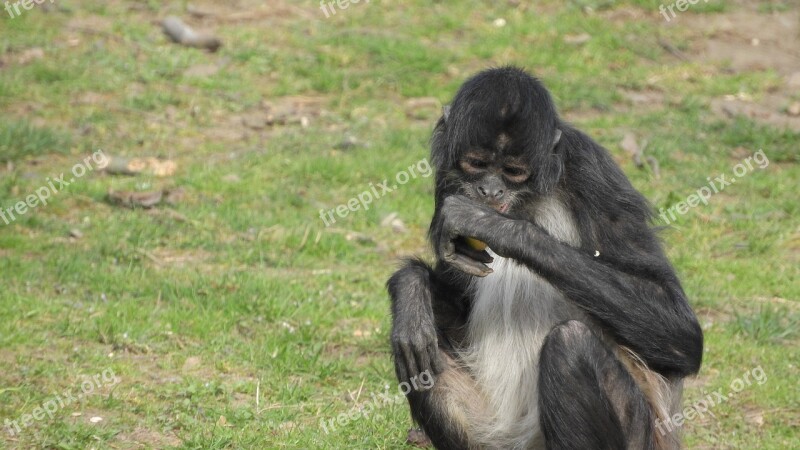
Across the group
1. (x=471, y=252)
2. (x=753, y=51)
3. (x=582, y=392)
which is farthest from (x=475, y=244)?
(x=753, y=51)

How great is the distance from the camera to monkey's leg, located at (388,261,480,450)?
6.95 m

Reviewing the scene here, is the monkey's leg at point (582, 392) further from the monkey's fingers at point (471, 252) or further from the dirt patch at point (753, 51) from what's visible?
the dirt patch at point (753, 51)

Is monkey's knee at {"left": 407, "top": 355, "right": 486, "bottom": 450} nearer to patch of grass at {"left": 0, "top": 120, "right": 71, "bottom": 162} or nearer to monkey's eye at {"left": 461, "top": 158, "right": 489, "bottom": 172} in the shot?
monkey's eye at {"left": 461, "top": 158, "right": 489, "bottom": 172}

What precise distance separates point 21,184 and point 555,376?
7436mm

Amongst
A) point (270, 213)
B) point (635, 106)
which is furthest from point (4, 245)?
point (635, 106)

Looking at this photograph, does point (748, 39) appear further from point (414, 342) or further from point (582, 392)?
point (582, 392)

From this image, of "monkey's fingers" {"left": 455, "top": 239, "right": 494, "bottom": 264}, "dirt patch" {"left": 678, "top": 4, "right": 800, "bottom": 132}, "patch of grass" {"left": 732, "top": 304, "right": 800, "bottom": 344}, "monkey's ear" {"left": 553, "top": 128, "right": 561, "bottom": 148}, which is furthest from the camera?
"dirt patch" {"left": 678, "top": 4, "right": 800, "bottom": 132}

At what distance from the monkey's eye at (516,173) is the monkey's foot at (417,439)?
2047 mm

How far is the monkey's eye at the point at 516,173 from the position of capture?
22.3ft

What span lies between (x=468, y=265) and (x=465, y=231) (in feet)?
0.62

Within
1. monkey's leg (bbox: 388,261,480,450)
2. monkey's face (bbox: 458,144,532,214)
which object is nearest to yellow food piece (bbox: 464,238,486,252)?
monkey's face (bbox: 458,144,532,214)

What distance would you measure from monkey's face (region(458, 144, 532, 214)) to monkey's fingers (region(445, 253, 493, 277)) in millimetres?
421

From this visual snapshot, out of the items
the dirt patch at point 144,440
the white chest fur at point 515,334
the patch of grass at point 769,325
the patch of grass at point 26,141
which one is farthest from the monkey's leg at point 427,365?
the patch of grass at point 26,141

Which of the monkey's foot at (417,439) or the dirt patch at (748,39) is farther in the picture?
the dirt patch at (748,39)
